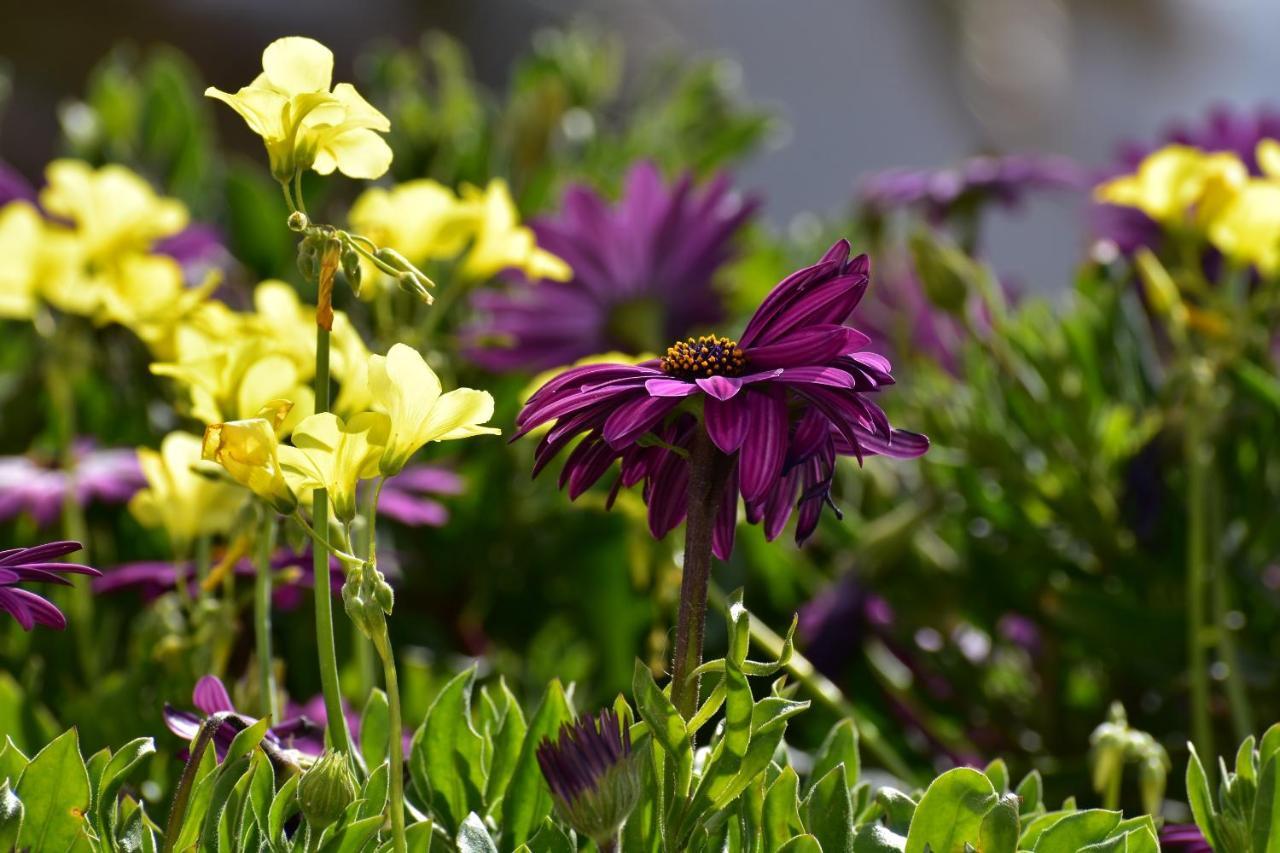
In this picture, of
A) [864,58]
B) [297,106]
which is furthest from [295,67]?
[864,58]

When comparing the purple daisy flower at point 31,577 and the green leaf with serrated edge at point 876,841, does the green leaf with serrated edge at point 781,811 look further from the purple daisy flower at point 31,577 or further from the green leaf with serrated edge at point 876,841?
the purple daisy flower at point 31,577

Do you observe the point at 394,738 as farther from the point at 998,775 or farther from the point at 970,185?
the point at 970,185

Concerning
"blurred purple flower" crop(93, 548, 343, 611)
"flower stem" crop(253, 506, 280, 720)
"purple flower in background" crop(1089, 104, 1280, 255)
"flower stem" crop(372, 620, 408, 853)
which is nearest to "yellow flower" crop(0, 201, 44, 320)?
"blurred purple flower" crop(93, 548, 343, 611)

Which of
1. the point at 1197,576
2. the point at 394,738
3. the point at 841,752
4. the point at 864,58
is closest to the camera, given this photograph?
the point at 394,738

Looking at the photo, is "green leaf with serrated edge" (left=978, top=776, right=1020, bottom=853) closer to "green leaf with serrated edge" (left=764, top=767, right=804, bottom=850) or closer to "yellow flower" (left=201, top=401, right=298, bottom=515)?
"green leaf with serrated edge" (left=764, top=767, right=804, bottom=850)

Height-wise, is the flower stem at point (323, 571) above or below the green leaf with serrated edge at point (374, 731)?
above

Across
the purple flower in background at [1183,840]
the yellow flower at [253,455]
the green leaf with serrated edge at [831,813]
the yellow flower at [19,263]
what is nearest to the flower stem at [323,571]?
the yellow flower at [253,455]

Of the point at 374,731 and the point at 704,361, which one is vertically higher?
the point at 704,361
